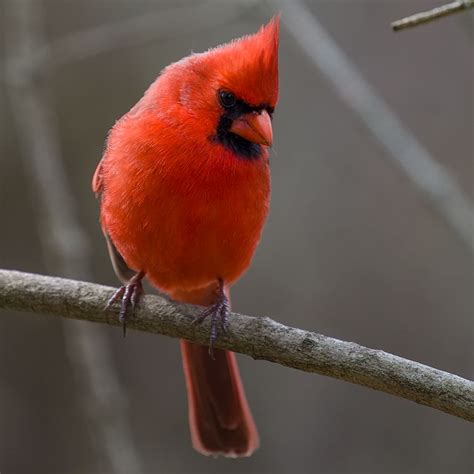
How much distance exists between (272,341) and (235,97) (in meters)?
0.96

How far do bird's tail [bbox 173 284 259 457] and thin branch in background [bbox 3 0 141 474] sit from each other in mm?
317

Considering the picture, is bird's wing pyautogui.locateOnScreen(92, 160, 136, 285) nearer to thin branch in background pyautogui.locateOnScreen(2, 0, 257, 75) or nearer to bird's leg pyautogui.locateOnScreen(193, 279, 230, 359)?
bird's leg pyautogui.locateOnScreen(193, 279, 230, 359)

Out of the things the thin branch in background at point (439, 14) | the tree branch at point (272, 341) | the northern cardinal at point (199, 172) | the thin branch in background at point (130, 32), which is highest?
the thin branch in background at point (130, 32)

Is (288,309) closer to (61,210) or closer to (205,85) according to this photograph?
(61,210)

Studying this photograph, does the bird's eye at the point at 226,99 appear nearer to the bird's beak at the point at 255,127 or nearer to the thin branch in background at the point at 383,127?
the bird's beak at the point at 255,127

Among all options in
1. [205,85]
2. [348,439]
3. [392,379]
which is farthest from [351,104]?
[348,439]

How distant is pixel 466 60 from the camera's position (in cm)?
651

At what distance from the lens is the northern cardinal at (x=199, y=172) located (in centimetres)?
361

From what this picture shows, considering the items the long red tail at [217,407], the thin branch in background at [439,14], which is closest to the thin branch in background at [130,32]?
the long red tail at [217,407]

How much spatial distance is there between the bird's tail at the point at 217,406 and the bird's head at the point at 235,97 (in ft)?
2.91

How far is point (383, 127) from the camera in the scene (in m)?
4.43

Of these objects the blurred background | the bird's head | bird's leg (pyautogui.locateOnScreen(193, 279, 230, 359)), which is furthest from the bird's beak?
the blurred background

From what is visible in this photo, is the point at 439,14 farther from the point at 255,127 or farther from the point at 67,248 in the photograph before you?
the point at 67,248

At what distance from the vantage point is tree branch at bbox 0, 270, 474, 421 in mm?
2996
